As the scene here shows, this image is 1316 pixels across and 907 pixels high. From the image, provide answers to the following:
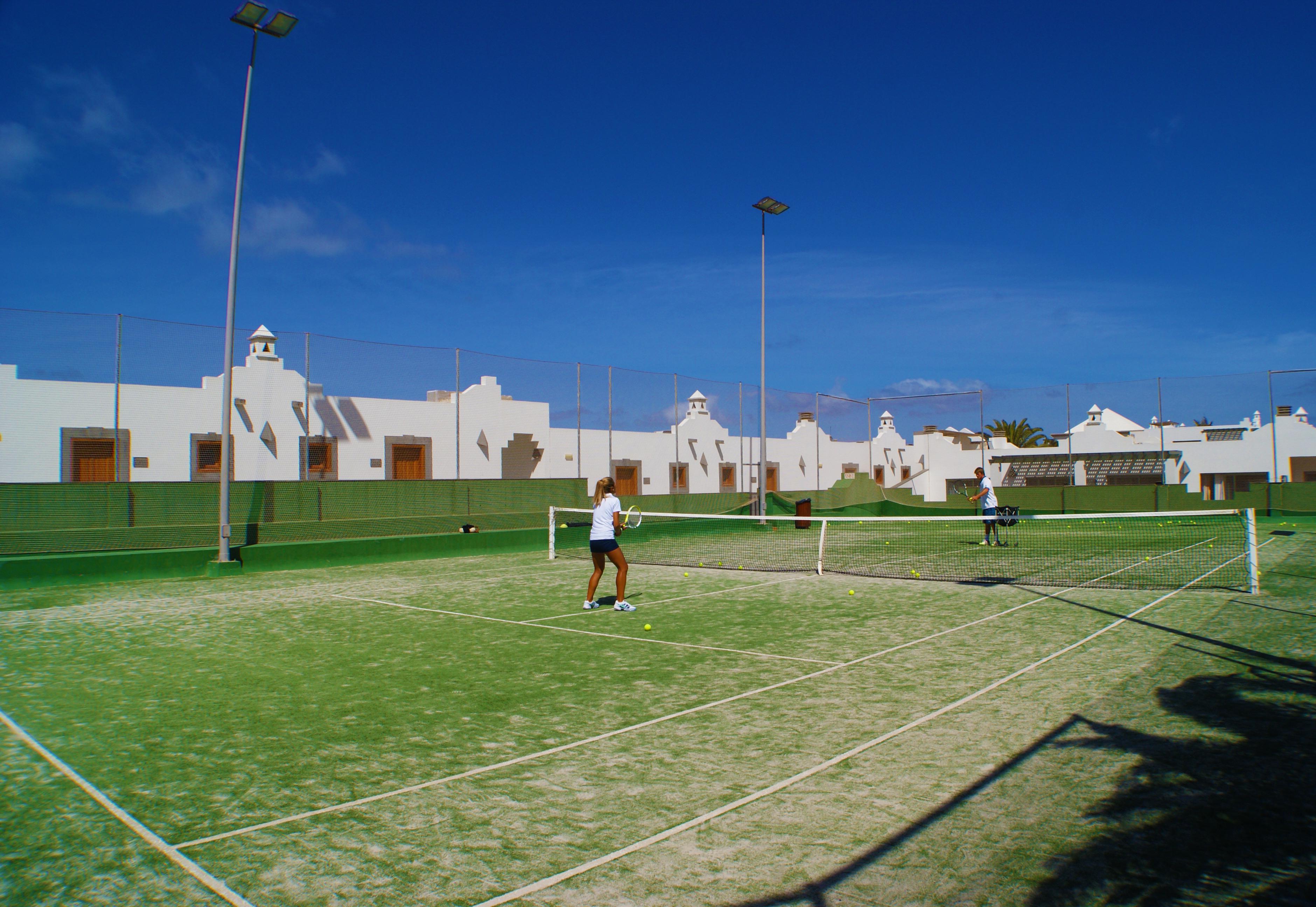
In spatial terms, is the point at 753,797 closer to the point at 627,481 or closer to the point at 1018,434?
the point at 627,481

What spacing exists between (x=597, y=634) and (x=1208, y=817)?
597cm

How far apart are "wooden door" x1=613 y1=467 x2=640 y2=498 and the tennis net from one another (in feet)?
13.5

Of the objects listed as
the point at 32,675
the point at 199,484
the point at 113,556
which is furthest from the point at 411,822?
the point at 199,484

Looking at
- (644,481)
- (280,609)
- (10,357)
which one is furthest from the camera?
(644,481)

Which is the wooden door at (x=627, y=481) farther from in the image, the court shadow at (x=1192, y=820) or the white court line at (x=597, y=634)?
the court shadow at (x=1192, y=820)

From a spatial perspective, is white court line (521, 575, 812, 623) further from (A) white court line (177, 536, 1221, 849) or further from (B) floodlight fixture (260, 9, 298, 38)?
(B) floodlight fixture (260, 9, 298, 38)

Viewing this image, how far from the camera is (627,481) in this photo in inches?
1125

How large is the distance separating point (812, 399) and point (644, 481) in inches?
313

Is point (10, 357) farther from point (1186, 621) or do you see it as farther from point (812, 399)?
point (812, 399)

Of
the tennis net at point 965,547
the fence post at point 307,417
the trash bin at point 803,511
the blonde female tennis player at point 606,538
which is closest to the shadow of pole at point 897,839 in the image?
the tennis net at point 965,547

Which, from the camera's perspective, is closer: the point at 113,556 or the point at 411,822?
the point at 411,822

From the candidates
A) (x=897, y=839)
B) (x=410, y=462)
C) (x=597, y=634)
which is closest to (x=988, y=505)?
(x=597, y=634)

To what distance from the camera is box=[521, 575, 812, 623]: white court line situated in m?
9.94

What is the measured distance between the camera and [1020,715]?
5.48 meters
